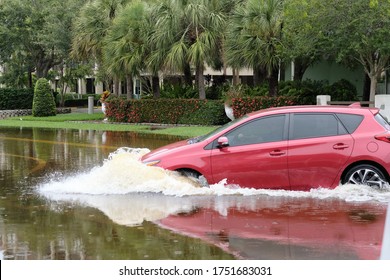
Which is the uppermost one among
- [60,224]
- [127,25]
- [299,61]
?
[127,25]

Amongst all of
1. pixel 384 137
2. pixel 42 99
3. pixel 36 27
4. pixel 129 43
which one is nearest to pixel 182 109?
pixel 129 43

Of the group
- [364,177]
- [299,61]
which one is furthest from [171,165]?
[299,61]

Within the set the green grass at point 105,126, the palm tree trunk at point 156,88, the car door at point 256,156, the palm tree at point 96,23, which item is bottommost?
the green grass at point 105,126

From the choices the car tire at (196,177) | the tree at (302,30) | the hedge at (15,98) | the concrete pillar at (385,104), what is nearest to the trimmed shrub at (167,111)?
the tree at (302,30)

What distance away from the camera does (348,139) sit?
9.70 metres

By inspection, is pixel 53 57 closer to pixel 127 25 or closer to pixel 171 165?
pixel 127 25

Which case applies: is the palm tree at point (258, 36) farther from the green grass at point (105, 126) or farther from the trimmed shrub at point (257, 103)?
the green grass at point (105, 126)

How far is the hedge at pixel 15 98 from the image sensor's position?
41.8 m

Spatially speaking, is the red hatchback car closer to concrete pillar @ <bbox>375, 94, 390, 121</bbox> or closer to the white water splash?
the white water splash

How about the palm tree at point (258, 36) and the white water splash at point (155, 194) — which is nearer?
the white water splash at point (155, 194)

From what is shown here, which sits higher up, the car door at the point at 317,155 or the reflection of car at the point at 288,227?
the car door at the point at 317,155

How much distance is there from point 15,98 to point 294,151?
35065 millimetres

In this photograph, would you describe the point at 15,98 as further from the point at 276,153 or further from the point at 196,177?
the point at 276,153

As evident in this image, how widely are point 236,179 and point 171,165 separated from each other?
104cm
